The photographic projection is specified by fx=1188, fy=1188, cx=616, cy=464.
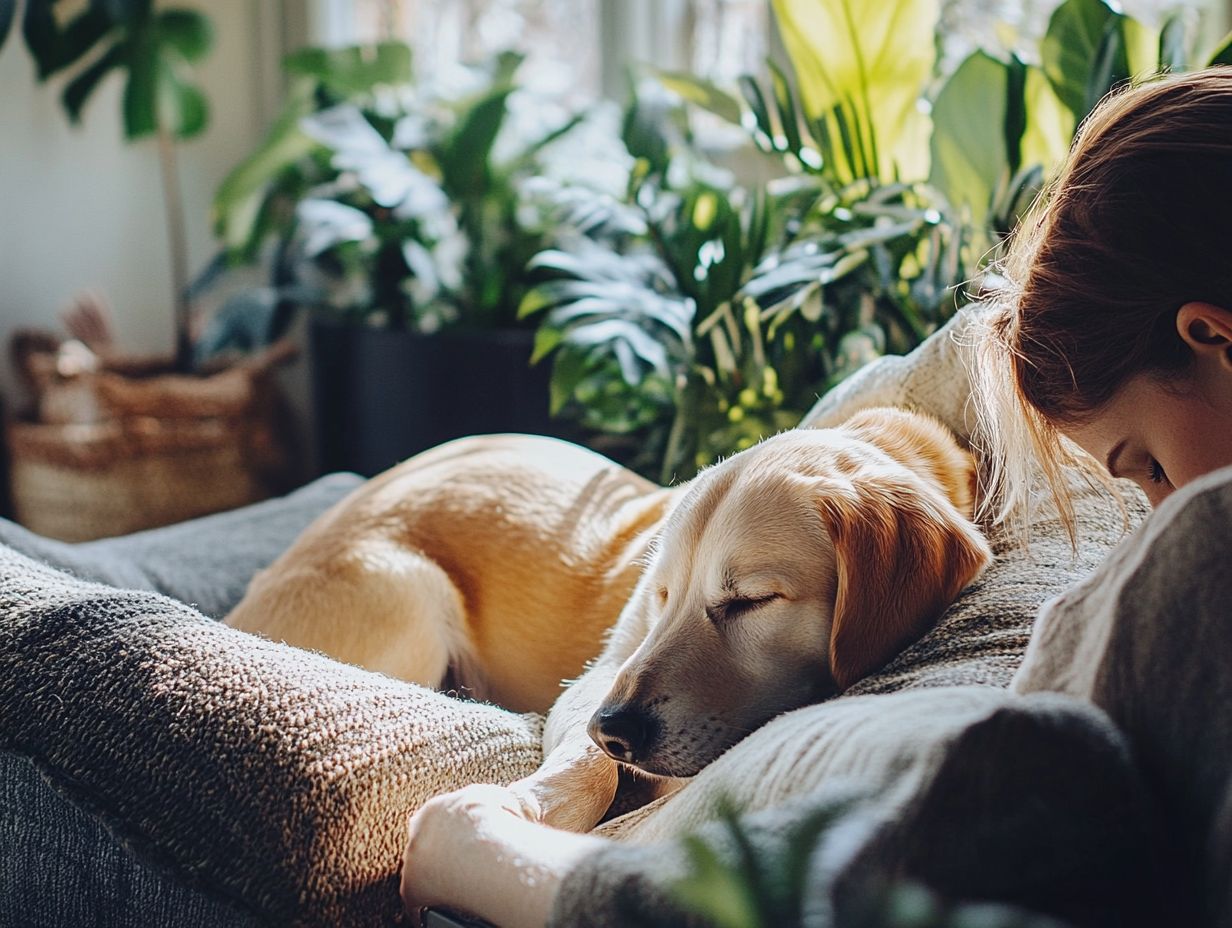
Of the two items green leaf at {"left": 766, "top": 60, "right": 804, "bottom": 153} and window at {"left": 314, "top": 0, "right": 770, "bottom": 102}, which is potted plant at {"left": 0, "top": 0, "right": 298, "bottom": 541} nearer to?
window at {"left": 314, "top": 0, "right": 770, "bottom": 102}

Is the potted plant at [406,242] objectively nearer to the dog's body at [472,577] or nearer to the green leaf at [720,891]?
the dog's body at [472,577]

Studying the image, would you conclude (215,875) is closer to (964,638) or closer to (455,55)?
(964,638)

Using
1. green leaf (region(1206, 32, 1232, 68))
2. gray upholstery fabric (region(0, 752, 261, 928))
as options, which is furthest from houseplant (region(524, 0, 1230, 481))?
gray upholstery fabric (region(0, 752, 261, 928))

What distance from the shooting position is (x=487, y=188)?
3.20 meters

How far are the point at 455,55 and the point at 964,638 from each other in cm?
385

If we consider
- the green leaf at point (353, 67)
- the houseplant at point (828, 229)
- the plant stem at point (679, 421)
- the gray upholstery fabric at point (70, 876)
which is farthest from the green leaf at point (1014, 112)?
the green leaf at point (353, 67)

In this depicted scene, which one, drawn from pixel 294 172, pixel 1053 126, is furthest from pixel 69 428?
pixel 1053 126

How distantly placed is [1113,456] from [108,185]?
166 inches

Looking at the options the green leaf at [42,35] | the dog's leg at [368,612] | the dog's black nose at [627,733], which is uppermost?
the green leaf at [42,35]

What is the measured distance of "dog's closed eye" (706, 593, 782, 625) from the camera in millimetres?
1096

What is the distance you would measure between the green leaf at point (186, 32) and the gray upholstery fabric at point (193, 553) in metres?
2.61

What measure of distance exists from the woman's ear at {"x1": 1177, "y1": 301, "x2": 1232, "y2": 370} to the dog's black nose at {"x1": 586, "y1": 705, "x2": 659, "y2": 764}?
1.78ft

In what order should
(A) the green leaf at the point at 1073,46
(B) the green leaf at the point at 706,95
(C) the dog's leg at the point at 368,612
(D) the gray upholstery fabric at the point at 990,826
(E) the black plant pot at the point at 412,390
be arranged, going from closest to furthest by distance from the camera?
(D) the gray upholstery fabric at the point at 990,826 → (C) the dog's leg at the point at 368,612 → (A) the green leaf at the point at 1073,46 → (B) the green leaf at the point at 706,95 → (E) the black plant pot at the point at 412,390

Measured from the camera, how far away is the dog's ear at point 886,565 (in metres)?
1.03
